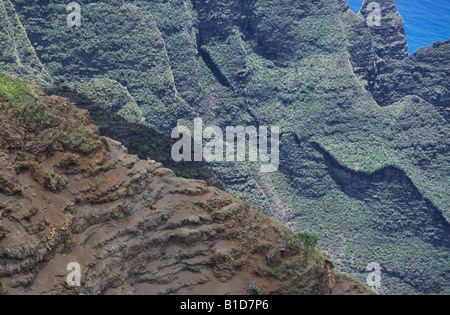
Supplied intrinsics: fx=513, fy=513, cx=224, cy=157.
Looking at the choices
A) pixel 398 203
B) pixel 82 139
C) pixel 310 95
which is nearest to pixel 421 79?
pixel 310 95

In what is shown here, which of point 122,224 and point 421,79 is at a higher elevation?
point 421,79

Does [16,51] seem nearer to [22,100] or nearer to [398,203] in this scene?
[22,100]

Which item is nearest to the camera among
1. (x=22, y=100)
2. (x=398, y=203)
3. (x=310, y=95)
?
(x=22, y=100)

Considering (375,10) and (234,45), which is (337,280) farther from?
(375,10)

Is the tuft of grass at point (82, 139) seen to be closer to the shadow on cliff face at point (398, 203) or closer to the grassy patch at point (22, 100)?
the grassy patch at point (22, 100)

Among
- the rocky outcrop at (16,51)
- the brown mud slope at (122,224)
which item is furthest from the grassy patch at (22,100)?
the rocky outcrop at (16,51)

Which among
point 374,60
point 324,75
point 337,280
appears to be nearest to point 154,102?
point 324,75

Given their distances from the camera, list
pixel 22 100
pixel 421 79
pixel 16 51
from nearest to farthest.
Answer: pixel 22 100 → pixel 16 51 → pixel 421 79

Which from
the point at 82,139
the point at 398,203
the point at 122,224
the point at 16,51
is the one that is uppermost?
the point at 16,51
